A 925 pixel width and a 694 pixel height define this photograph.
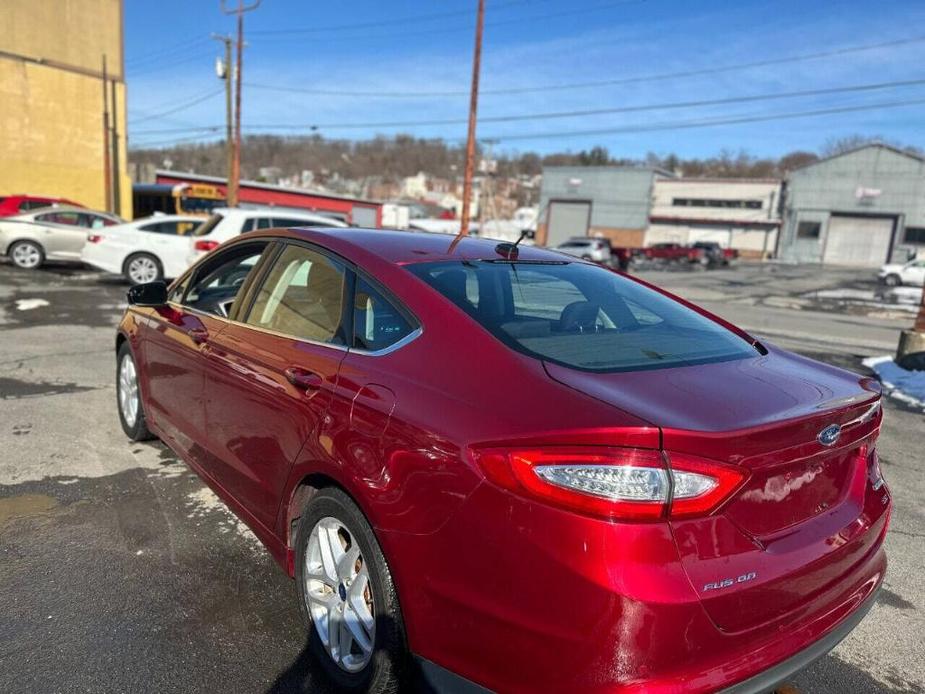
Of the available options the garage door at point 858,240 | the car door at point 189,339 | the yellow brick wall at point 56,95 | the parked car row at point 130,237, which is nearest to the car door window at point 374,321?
the car door at point 189,339

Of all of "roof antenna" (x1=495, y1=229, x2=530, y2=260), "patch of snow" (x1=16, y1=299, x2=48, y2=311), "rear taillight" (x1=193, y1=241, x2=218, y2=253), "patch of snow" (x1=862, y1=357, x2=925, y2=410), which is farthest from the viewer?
"rear taillight" (x1=193, y1=241, x2=218, y2=253)

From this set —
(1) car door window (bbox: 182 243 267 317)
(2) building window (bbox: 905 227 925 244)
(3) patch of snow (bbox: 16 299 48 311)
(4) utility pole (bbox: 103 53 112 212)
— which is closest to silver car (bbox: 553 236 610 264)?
(4) utility pole (bbox: 103 53 112 212)

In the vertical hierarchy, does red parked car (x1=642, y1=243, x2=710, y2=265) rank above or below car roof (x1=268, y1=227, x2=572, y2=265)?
below

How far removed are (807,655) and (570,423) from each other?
1002 millimetres

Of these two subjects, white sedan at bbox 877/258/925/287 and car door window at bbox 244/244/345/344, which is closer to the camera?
car door window at bbox 244/244/345/344

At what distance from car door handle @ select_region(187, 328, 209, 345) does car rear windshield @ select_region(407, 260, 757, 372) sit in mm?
1326

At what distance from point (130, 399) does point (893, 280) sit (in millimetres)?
34423

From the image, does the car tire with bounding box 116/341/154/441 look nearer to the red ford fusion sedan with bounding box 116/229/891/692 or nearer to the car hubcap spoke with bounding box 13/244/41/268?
the red ford fusion sedan with bounding box 116/229/891/692

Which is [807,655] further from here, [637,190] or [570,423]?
[637,190]

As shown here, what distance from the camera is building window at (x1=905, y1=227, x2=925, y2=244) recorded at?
52.8 metres

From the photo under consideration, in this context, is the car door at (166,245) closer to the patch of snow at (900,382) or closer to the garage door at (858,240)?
the patch of snow at (900,382)

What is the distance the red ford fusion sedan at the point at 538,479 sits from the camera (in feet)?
5.49

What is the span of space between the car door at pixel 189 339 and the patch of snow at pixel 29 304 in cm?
793

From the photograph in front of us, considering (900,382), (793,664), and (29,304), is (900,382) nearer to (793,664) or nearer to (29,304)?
(793,664)
